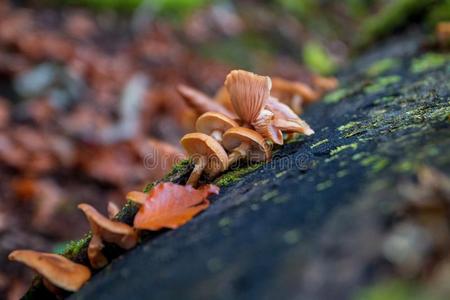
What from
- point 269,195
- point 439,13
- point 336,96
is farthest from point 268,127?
point 439,13

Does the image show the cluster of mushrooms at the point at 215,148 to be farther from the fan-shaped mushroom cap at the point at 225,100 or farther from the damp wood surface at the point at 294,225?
the fan-shaped mushroom cap at the point at 225,100

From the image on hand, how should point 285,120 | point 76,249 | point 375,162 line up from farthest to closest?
point 285,120
point 76,249
point 375,162

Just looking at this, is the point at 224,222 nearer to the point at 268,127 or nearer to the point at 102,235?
the point at 102,235

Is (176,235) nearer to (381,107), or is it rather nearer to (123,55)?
(381,107)

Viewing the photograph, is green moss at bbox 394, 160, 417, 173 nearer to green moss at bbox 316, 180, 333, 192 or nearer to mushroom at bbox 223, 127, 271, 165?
green moss at bbox 316, 180, 333, 192

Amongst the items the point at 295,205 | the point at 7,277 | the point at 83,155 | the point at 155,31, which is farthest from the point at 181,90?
the point at 155,31

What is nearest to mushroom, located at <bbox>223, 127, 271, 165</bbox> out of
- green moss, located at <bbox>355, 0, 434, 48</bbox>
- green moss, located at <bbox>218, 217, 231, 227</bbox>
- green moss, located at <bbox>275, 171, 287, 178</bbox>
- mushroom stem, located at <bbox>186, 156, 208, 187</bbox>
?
mushroom stem, located at <bbox>186, 156, 208, 187</bbox>

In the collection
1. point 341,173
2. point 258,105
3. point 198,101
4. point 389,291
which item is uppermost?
point 198,101

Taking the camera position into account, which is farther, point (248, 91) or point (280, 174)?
point (248, 91)
